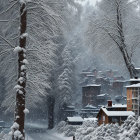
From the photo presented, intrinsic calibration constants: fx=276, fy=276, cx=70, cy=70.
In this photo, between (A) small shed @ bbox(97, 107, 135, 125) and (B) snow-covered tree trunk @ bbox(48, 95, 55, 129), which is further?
(B) snow-covered tree trunk @ bbox(48, 95, 55, 129)

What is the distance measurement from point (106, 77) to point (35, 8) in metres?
66.2

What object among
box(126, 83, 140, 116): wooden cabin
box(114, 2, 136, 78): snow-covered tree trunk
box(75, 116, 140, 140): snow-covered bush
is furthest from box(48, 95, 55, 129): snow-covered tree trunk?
box(114, 2, 136, 78): snow-covered tree trunk

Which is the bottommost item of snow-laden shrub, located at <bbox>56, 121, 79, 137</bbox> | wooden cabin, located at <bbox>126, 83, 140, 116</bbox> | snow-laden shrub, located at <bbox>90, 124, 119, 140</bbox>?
snow-laden shrub, located at <bbox>56, 121, 79, 137</bbox>

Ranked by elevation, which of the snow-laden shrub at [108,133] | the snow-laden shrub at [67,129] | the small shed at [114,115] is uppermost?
the small shed at [114,115]

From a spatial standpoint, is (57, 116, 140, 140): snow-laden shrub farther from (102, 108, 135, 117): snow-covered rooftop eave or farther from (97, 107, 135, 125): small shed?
(102, 108, 135, 117): snow-covered rooftop eave

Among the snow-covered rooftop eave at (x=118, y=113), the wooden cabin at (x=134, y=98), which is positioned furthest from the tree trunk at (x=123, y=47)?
the snow-covered rooftop eave at (x=118, y=113)

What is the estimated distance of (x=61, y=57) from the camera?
50.3 m

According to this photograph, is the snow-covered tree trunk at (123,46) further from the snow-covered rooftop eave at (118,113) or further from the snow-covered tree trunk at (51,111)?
the snow-covered tree trunk at (51,111)

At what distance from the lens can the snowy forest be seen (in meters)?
10.5

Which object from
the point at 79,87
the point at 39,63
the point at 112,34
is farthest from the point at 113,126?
the point at 79,87

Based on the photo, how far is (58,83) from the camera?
4716cm

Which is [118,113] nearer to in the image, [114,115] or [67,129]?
[114,115]

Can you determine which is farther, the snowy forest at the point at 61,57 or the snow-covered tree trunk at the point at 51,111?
the snow-covered tree trunk at the point at 51,111

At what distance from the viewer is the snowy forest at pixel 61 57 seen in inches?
412
